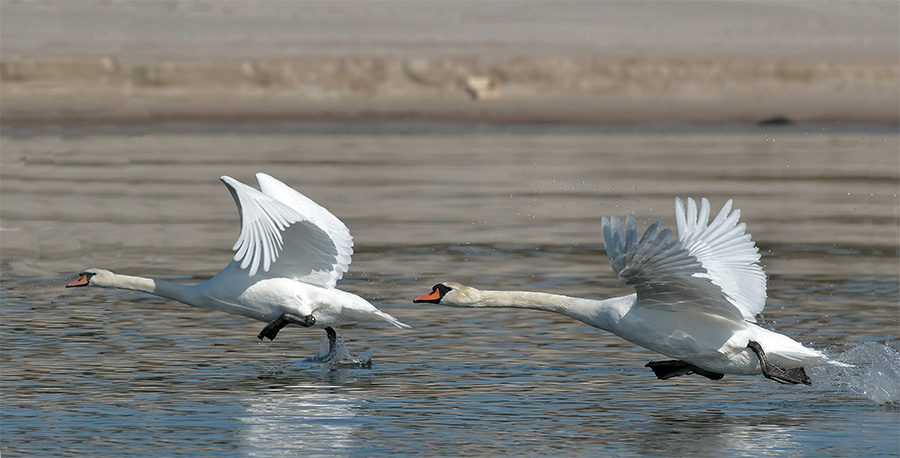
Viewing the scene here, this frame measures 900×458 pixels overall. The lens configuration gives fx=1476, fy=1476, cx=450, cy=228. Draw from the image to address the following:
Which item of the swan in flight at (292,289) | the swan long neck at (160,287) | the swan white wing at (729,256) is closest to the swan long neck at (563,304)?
the swan white wing at (729,256)

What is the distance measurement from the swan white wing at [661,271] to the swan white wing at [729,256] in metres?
0.08

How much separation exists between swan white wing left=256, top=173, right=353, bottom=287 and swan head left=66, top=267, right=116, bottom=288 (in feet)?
4.55

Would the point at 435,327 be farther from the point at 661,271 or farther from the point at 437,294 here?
the point at 661,271

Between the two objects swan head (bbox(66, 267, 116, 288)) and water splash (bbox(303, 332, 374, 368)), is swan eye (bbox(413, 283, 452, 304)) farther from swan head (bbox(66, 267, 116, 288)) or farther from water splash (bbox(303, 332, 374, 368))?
swan head (bbox(66, 267, 116, 288))

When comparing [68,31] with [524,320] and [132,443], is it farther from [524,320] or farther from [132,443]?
[132,443]

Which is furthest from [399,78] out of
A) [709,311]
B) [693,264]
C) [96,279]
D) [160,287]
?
[693,264]

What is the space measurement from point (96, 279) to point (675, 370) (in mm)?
4748

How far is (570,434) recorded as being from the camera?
837 cm

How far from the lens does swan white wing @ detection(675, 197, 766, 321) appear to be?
8523 mm

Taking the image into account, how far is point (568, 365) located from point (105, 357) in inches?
131

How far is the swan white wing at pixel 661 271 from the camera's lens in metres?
7.93

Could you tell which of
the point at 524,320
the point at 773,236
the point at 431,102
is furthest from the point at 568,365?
the point at 431,102

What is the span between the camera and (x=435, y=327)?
39.3 feet

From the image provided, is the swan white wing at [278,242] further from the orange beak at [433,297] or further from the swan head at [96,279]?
the swan head at [96,279]
